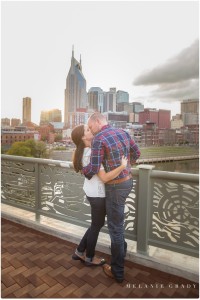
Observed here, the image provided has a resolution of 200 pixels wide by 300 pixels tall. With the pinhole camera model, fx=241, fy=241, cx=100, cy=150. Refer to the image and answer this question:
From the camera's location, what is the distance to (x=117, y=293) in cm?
209

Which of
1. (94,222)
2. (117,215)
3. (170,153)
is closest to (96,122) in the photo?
(117,215)

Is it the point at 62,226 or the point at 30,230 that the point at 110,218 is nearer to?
the point at 62,226

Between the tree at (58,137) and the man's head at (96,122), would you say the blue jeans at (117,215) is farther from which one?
the tree at (58,137)

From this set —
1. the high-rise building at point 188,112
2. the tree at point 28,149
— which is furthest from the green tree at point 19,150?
the high-rise building at point 188,112

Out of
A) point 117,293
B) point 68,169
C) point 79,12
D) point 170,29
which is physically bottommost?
point 117,293

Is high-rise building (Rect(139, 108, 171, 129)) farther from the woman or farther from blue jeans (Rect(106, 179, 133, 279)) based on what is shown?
blue jeans (Rect(106, 179, 133, 279))

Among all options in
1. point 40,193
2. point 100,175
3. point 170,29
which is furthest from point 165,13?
point 40,193

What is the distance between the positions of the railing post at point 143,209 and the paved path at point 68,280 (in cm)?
22

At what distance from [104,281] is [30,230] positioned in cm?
157

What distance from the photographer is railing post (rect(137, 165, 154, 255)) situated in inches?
100

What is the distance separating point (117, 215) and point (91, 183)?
→ 0.37m

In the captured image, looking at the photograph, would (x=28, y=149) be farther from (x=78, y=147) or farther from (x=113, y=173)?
(x=113, y=173)

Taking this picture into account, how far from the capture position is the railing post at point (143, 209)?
2.54m

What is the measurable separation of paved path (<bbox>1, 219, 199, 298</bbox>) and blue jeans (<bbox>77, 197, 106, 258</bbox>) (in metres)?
0.21
